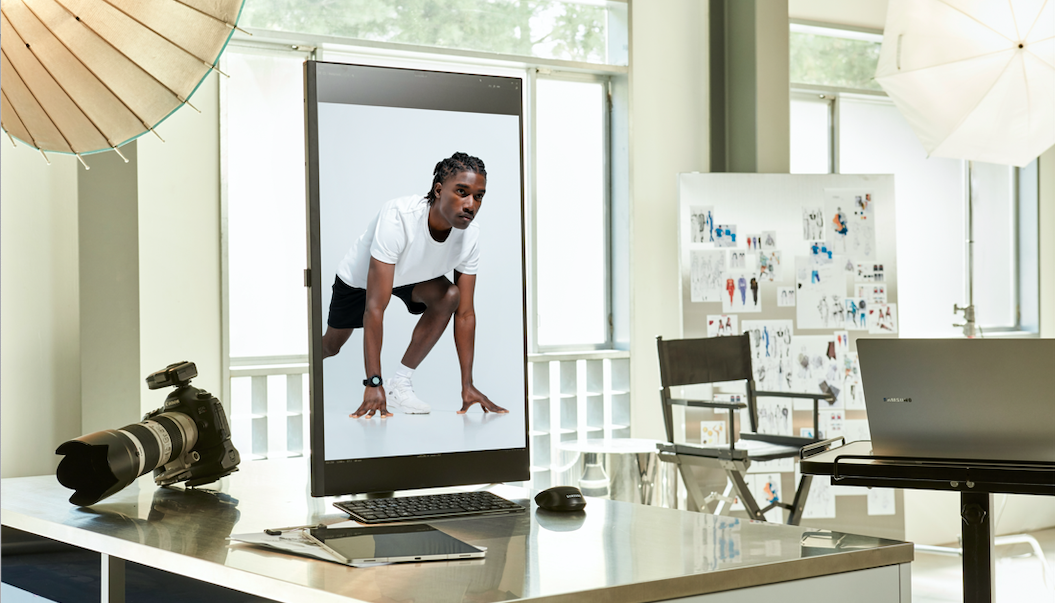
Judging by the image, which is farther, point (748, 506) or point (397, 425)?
point (748, 506)

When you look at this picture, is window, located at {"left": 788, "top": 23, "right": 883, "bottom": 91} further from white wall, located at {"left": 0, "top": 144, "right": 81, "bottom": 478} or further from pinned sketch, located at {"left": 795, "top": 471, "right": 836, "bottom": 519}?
white wall, located at {"left": 0, "top": 144, "right": 81, "bottom": 478}

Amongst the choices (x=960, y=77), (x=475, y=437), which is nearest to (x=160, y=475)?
(x=475, y=437)

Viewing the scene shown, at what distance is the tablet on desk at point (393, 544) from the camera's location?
1.24 meters

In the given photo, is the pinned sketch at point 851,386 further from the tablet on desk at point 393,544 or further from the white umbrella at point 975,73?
the tablet on desk at point 393,544

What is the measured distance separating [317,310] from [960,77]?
9.32ft

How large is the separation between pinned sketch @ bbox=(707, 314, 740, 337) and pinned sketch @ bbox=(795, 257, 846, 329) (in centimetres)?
34

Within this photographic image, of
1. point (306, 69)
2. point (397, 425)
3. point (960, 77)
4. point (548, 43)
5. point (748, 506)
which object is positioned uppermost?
point (548, 43)

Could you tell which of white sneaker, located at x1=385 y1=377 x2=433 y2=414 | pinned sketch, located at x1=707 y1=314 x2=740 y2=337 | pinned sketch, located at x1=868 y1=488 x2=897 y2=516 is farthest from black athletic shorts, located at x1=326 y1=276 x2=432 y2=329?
pinned sketch, located at x1=868 y1=488 x2=897 y2=516

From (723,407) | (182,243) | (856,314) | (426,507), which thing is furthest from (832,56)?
(426,507)

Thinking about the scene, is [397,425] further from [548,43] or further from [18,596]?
[548,43]

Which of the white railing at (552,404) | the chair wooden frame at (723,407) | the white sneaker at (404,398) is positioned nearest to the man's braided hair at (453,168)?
the white sneaker at (404,398)

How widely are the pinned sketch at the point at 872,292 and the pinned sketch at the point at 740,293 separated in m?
0.53

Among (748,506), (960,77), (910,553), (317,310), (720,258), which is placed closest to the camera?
(910,553)

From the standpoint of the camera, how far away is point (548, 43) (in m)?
4.89
